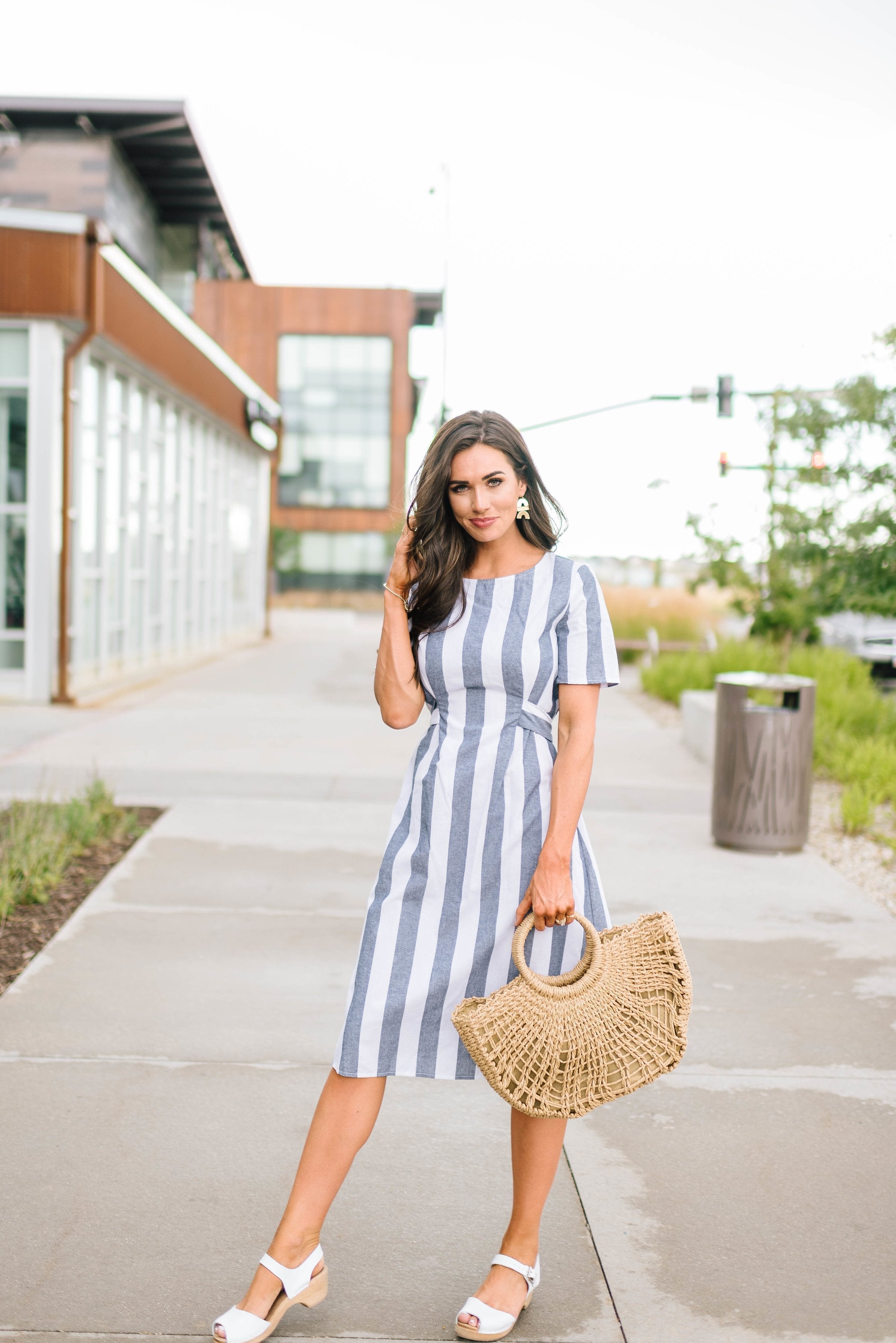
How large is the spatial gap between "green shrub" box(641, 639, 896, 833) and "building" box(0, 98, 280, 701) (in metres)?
6.81

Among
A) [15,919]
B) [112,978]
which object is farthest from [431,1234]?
[15,919]

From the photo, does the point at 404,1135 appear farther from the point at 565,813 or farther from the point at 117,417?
the point at 117,417

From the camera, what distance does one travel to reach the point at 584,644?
2572mm

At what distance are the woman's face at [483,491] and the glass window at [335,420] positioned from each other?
5230 cm

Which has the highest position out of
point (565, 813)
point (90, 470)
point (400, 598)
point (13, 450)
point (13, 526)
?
point (13, 450)

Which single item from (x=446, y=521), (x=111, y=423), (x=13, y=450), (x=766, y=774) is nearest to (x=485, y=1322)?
(x=446, y=521)

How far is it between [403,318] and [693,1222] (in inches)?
2061

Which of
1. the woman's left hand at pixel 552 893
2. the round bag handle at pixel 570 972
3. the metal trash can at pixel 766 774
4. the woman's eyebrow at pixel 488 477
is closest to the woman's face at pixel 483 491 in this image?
the woman's eyebrow at pixel 488 477

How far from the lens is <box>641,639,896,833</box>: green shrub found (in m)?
8.49

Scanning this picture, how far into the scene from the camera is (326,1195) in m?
2.52

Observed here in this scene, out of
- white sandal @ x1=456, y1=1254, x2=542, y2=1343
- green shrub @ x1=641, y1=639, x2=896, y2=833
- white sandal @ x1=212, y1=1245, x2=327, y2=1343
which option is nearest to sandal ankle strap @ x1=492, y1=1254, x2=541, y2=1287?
white sandal @ x1=456, y1=1254, x2=542, y2=1343

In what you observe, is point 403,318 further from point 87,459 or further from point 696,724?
point 696,724

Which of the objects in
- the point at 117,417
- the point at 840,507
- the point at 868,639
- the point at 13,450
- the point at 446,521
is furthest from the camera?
the point at 868,639

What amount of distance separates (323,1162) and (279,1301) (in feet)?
0.86
